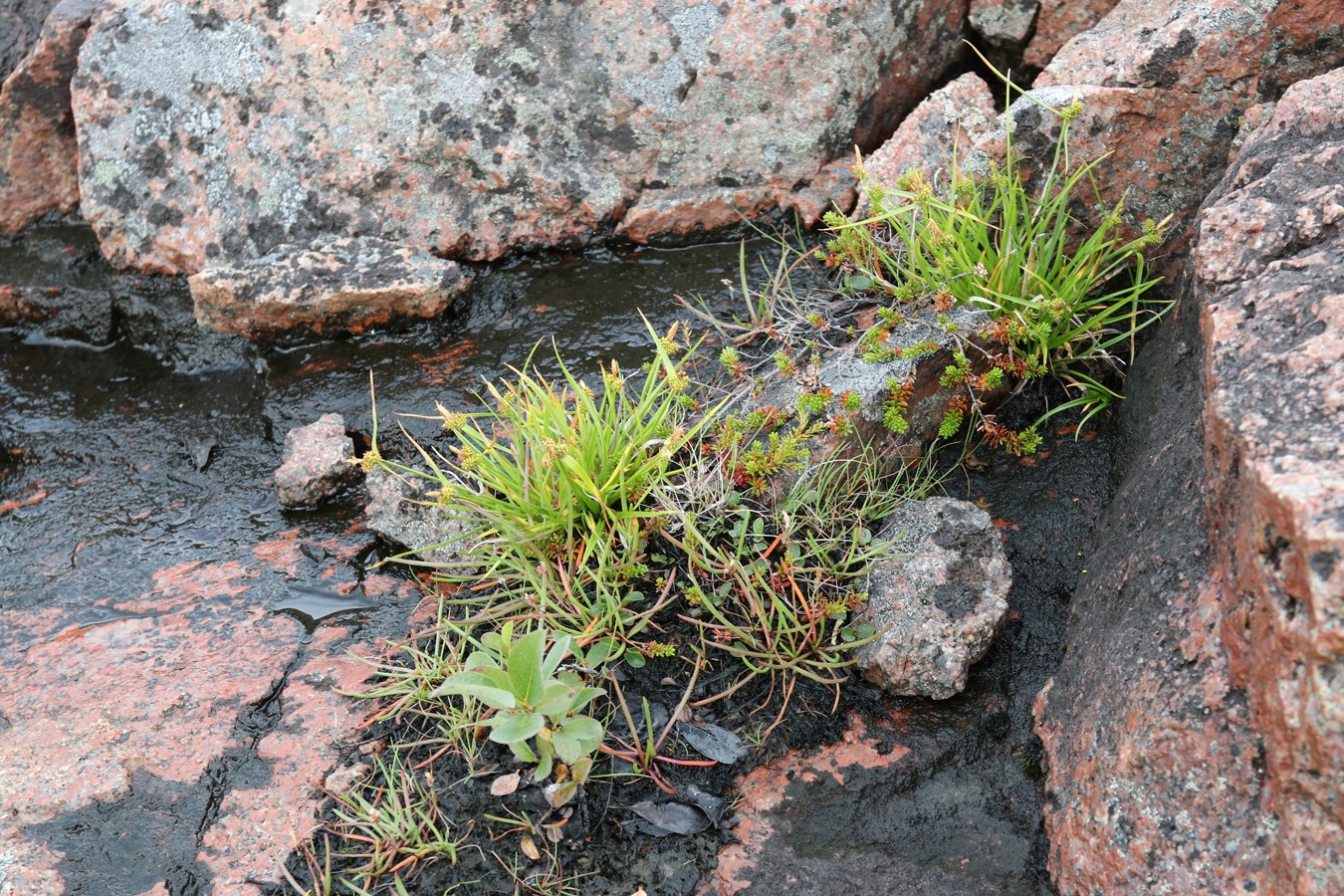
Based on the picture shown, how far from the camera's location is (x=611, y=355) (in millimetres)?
3760

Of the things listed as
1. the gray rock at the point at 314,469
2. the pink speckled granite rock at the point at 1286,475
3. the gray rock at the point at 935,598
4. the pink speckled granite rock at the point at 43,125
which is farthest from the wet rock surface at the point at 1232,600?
the pink speckled granite rock at the point at 43,125

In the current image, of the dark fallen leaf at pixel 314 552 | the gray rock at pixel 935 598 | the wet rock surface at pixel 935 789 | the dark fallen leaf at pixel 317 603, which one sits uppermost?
the gray rock at pixel 935 598

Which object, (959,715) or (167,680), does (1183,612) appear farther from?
(167,680)

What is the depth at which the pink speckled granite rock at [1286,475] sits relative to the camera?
5.04 ft

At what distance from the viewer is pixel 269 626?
3.01 metres

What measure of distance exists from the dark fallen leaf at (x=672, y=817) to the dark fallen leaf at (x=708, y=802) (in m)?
0.01

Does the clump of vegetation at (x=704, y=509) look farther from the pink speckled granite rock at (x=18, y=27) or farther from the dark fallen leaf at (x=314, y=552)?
the pink speckled granite rock at (x=18, y=27)

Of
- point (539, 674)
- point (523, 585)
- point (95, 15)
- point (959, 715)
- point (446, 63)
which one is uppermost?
point (95, 15)

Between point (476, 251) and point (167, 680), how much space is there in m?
2.11

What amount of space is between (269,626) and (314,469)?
0.64 m

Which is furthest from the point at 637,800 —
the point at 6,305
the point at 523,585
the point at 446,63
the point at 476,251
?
the point at 6,305

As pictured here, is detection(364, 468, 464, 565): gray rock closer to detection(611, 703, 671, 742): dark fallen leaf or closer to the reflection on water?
the reflection on water

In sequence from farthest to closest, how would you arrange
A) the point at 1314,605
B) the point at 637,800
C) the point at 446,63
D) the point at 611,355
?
the point at 446,63 < the point at 611,355 < the point at 637,800 < the point at 1314,605

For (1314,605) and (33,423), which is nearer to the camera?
(1314,605)
